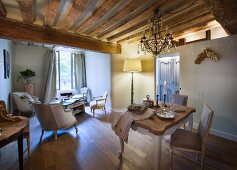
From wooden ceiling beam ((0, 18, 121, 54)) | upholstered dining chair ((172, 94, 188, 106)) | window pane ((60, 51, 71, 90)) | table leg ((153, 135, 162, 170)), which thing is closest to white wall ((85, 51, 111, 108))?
wooden ceiling beam ((0, 18, 121, 54))

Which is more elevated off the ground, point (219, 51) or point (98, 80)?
point (219, 51)

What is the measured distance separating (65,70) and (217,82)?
19.5 ft

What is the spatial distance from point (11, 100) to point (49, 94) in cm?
143

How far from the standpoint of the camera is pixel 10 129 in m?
1.58

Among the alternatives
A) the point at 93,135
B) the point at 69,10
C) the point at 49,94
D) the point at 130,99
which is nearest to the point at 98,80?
the point at 130,99

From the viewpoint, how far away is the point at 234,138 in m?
2.73

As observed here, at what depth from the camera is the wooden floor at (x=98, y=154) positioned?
6.67ft

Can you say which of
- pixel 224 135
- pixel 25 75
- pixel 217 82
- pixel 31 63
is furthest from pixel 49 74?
pixel 224 135

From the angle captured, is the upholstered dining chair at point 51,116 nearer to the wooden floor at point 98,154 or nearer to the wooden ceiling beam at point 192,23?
the wooden floor at point 98,154

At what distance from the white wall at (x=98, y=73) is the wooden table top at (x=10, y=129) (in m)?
3.30

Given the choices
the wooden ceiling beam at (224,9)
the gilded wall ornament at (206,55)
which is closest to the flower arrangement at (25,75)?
the gilded wall ornament at (206,55)

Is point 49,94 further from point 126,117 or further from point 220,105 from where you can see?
point 220,105

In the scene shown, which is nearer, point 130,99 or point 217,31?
point 217,31

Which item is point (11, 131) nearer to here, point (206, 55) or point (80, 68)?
point (206, 55)
